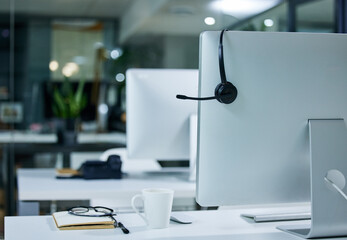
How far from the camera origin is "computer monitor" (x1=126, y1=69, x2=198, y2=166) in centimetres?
219

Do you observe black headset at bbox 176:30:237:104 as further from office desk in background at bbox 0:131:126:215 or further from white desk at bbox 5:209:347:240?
office desk in background at bbox 0:131:126:215

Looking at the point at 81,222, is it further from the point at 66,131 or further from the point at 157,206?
the point at 66,131

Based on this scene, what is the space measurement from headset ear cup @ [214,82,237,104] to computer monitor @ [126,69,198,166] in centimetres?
92

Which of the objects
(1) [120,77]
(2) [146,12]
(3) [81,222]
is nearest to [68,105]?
(1) [120,77]

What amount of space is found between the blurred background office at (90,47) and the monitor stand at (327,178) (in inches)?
94.7

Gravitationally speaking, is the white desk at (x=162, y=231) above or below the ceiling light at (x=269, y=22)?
below

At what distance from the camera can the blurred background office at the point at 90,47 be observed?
12.5ft

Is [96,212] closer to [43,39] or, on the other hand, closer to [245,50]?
[245,50]

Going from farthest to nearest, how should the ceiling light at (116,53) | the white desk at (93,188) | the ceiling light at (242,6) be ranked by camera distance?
1. the ceiling light at (242,6)
2. the ceiling light at (116,53)
3. the white desk at (93,188)

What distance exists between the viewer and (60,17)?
3914 mm

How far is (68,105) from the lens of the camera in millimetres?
3914

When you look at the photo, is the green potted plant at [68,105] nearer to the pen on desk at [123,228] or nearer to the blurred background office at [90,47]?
the blurred background office at [90,47]

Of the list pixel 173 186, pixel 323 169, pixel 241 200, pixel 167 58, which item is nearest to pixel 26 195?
pixel 173 186

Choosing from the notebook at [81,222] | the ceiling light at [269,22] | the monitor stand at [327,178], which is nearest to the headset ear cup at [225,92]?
the monitor stand at [327,178]
